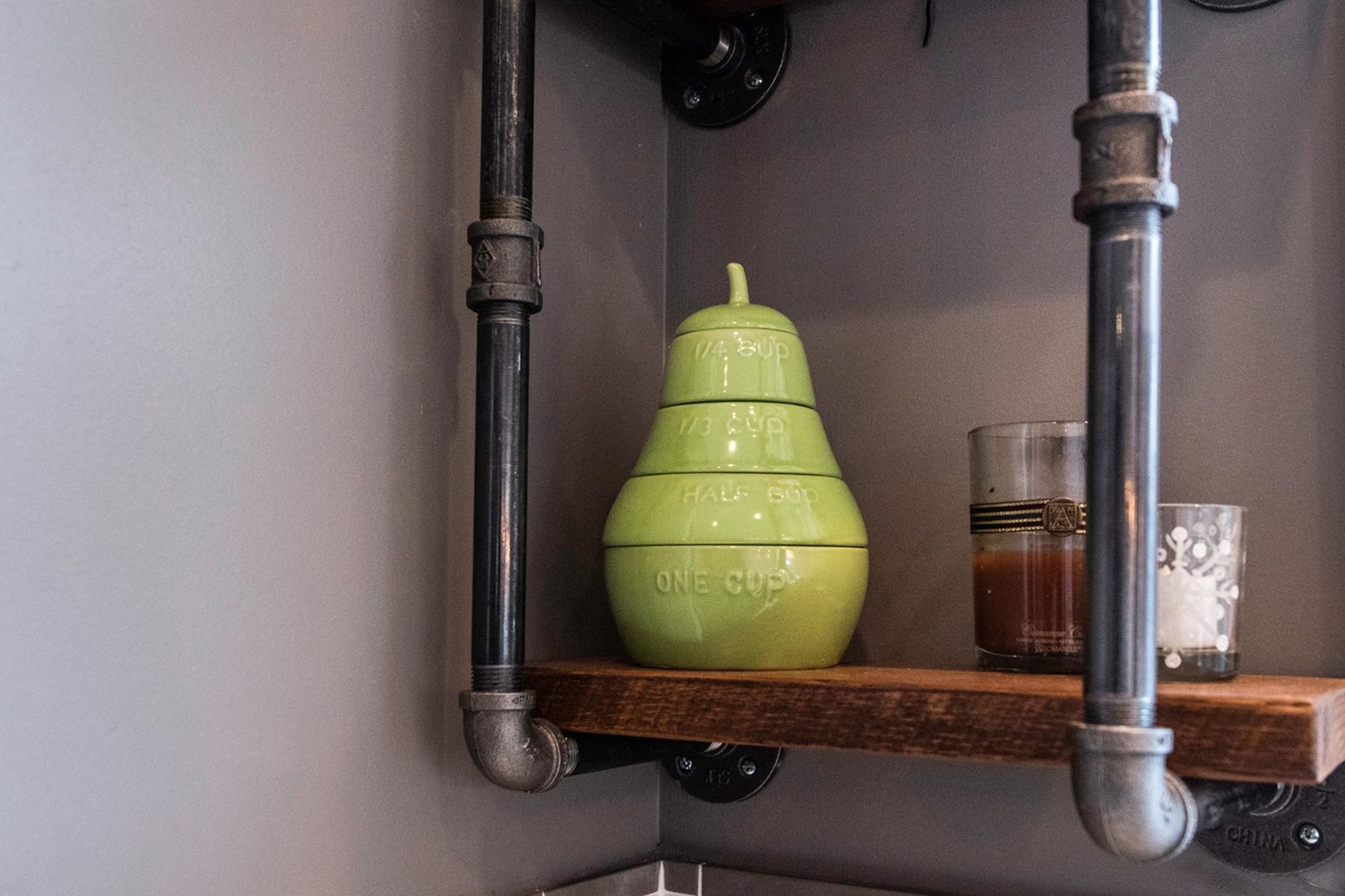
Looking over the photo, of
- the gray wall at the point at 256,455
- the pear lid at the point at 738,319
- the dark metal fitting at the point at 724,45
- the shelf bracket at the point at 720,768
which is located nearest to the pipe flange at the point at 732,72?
the dark metal fitting at the point at 724,45

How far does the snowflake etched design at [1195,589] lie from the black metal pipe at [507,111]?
0.42 m

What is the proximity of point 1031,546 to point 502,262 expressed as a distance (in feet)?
1.17

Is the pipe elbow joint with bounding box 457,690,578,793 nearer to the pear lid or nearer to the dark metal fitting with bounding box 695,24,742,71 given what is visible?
the pear lid

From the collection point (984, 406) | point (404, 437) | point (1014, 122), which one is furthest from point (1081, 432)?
point (404, 437)

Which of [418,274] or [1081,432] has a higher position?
[418,274]

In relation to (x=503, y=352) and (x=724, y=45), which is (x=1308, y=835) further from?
(x=724, y=45)

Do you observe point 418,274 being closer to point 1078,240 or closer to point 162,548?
point 162,548

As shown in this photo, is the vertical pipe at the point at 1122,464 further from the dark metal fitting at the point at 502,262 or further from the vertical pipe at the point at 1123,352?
the dark metal fitting at the point at 502,262

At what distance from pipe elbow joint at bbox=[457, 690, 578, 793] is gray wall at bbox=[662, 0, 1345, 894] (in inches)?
10.4

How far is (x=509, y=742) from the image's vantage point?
2.42ft

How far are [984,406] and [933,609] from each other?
148 mm

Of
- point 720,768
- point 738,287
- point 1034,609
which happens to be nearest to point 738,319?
point 738,287

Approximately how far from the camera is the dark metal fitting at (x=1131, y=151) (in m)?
0.57

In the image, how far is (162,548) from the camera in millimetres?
647
